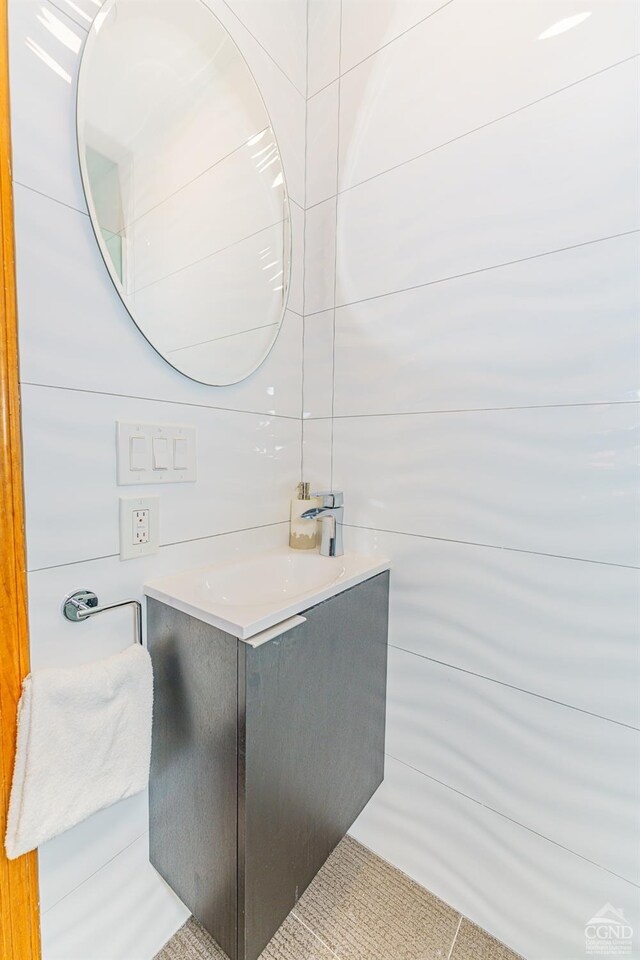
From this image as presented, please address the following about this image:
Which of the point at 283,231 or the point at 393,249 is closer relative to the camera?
the point at 393,249

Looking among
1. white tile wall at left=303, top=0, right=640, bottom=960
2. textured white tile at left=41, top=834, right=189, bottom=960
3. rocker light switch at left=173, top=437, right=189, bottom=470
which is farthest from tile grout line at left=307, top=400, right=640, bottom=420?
textured white tile at left=41, top=834, right=189, bottom=960

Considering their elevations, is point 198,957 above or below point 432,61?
below

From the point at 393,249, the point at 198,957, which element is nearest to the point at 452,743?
the point at 198,957

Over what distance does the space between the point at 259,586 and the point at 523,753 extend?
72cm

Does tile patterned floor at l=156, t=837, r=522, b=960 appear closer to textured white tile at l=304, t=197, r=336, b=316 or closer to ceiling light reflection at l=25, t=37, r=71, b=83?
textured white tile at l=304, t=197, r=336, b=316

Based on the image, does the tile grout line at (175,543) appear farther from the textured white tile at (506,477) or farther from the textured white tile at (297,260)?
the textured white tile at (297,260)

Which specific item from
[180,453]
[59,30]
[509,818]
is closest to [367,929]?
[509,818]

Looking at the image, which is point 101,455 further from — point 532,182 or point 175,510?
point 532,182

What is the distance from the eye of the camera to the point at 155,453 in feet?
2.72

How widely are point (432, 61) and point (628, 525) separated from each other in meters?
1.17

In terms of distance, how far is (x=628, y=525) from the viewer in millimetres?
738

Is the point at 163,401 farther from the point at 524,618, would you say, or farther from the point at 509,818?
the point at 509,818

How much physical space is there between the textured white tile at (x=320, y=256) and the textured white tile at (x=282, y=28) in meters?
0.39

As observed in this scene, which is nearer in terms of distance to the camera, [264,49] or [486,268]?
[486,268]
